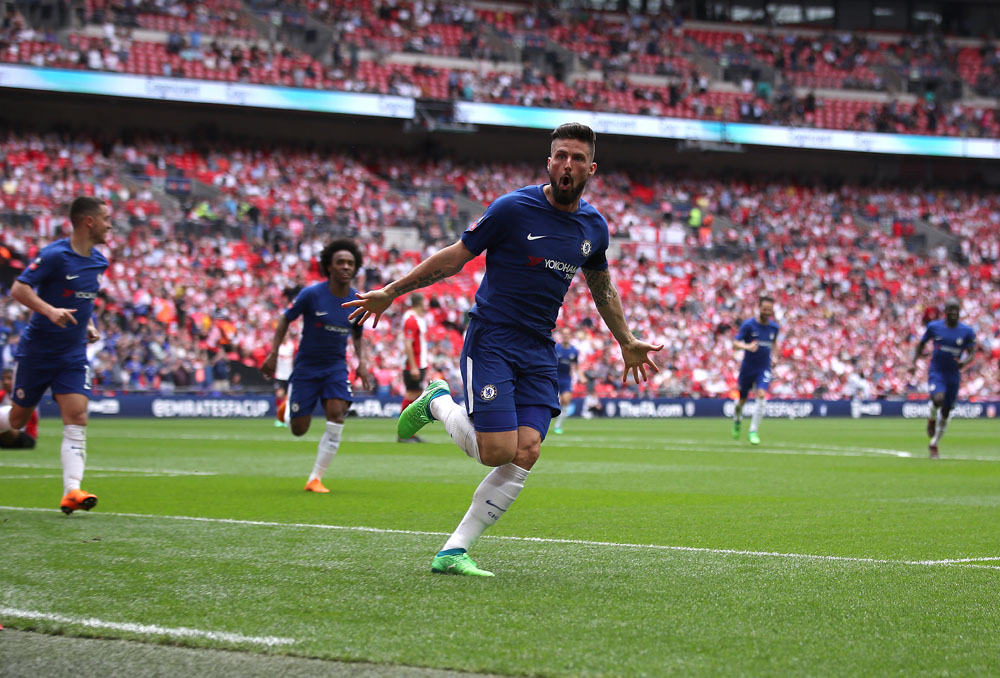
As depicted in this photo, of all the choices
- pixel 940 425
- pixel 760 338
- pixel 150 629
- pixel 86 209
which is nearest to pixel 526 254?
pixel 150 629

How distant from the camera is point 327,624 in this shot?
4969 mm

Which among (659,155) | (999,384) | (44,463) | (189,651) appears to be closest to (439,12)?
(659,155)

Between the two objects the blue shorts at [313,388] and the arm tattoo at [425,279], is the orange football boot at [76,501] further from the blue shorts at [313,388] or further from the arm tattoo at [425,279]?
the arm tattoo at [425,279]

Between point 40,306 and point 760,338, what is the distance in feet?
54.0

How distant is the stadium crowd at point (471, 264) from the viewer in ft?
112

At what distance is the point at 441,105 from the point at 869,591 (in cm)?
4190

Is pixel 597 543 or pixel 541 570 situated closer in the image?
pixel 541 570

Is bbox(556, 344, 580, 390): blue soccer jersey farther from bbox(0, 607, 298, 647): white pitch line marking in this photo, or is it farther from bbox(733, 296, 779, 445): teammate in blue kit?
bbox(0, 607, 298, 647): white pitch line marking

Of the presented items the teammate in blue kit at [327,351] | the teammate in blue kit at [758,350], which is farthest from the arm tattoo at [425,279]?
the teammate in blue kit at [758,350]

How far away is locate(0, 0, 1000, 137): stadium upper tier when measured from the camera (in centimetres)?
4334

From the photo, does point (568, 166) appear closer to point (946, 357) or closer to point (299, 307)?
point (299, 307)

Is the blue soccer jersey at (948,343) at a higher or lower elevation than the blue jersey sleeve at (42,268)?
lower

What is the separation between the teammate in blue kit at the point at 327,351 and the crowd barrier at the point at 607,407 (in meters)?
20.4

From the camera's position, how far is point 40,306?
8500mm
